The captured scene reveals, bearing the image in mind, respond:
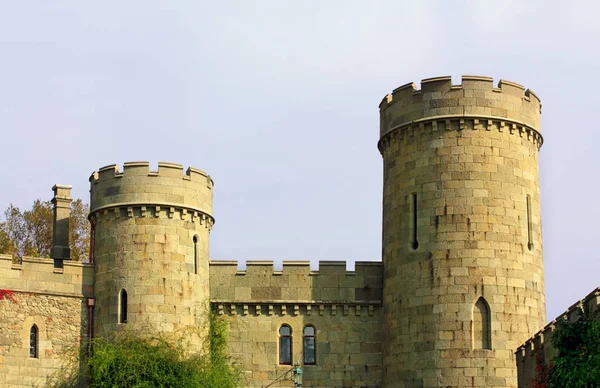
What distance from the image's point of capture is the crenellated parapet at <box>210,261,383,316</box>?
4466 cm

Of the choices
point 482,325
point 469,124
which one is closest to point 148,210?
point 469,124

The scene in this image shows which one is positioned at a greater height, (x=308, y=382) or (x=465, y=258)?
(x=465, y=258)

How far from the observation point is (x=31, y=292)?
43.0 metres

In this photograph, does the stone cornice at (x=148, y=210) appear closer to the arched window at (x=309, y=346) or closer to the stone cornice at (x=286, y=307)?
the stone cornice at (x=286, y=307)

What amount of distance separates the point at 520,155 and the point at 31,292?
16.3 meters

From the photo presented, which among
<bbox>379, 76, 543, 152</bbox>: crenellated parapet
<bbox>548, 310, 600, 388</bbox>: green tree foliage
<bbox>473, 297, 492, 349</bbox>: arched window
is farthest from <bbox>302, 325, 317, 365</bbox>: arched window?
<bbox>548, 310, 600, 388</bbox>: green tree foliage

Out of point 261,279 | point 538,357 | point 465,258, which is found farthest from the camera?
point 261,279

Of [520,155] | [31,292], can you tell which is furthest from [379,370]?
[31,292]

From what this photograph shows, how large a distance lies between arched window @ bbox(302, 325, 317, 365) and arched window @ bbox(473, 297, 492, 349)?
5981 mm

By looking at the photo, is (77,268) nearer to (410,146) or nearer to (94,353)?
(94,353)

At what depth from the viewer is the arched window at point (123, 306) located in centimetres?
4309

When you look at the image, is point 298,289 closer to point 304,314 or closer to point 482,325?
point 304,314

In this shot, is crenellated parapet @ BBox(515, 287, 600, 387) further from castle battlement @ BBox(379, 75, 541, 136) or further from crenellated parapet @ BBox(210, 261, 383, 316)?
castle battlement @ BBox(379, 75, 541, 136)

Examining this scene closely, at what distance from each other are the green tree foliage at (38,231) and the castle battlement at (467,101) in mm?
19754
